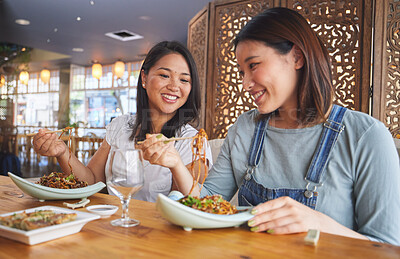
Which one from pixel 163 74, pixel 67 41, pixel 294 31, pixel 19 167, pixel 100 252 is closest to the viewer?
pixel 100 252

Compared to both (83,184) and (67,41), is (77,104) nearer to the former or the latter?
(67,41)

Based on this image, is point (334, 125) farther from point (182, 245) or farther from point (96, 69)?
point (96, 69)

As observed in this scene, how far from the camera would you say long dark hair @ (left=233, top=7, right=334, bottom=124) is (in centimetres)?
133

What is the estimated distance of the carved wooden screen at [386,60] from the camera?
3.21 metres

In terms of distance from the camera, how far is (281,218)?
3.00ft

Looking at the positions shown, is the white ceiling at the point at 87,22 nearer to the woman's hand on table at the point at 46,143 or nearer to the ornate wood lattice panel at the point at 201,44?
the ornate wood lattice panel at the point at 201,44

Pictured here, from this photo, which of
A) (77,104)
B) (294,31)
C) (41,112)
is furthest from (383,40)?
(77,104)

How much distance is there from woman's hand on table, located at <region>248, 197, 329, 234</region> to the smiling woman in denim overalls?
0.10 meters

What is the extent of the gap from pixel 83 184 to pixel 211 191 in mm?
558

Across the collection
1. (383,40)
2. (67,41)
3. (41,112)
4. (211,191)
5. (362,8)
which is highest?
(67,41)

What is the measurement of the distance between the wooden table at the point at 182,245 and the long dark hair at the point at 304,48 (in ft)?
2.04

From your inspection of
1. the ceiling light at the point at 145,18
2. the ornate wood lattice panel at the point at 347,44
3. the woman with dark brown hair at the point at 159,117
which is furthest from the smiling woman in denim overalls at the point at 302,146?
the ceiling light at the point at 145,18

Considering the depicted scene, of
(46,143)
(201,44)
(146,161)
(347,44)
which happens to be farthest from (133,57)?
(46,143)

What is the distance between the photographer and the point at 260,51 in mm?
1349
